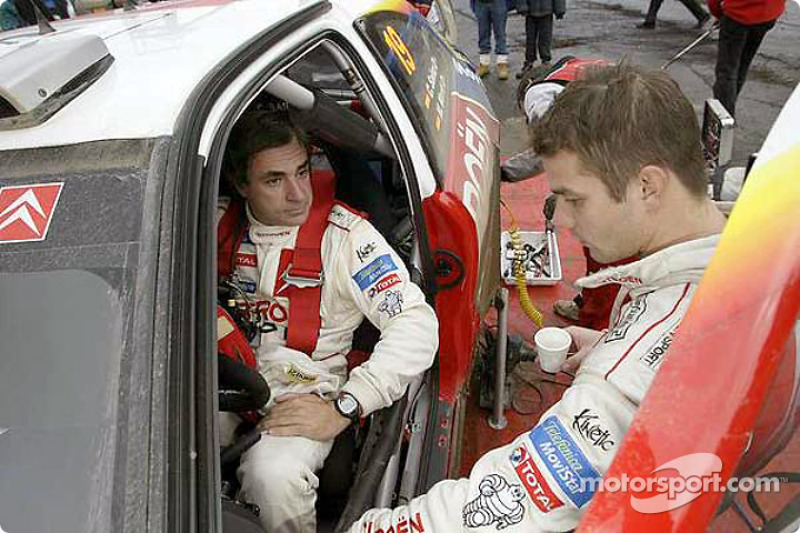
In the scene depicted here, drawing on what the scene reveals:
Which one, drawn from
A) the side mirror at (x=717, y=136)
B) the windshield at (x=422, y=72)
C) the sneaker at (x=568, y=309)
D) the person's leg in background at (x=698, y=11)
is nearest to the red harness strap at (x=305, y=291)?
the windshield at (x=422, y=72)

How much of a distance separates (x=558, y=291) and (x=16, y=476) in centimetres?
247

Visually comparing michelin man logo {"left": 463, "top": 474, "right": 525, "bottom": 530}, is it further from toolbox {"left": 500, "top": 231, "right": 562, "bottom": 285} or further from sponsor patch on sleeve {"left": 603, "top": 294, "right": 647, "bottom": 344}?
toolbox {"left": 500, "top": 231, "right": 562, "bottom": 285}

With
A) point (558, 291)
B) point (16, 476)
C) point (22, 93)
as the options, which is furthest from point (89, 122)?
point (558, 291)

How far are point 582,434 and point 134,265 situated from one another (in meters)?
0.66

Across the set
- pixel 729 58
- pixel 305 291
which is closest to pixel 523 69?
pixel 729 58

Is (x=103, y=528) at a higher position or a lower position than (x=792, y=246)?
lower

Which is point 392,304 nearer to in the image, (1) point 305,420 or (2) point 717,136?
(1) point 305,420

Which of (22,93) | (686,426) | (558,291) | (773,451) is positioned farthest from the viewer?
(558,291)

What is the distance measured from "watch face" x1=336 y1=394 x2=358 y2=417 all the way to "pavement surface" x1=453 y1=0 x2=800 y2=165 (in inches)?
126

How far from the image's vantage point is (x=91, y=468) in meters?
0.88

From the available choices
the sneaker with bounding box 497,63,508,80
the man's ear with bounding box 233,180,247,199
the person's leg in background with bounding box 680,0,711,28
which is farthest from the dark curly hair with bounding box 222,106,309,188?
the person's leg in background with bounding box 680,0,711,28

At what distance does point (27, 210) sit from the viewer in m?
1.06

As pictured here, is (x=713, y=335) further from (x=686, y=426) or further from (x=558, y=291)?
(x=558, y=291)

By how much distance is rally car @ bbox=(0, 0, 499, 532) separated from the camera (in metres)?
0.89
